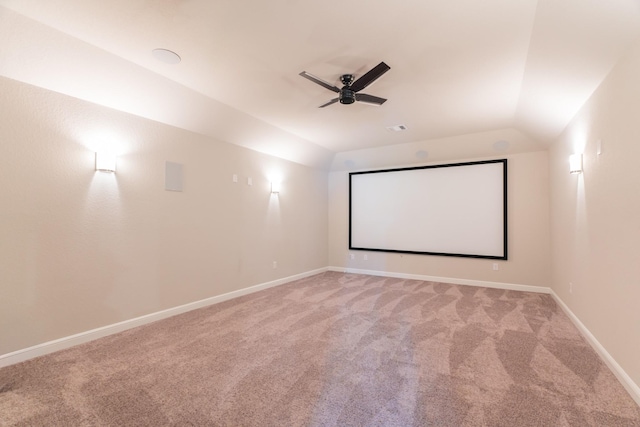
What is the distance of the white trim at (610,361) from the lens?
205cm

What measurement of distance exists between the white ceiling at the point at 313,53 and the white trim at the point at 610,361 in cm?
248

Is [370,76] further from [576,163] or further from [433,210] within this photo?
→ [433,210]

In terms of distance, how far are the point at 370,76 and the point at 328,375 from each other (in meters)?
2.75

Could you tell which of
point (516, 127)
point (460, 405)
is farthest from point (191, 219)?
point (516, 127)

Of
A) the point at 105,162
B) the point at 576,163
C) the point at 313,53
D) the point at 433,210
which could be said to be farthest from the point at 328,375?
the point at 433,210

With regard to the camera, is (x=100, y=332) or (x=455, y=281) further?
(x=455, y=281)

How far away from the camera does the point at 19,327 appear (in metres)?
2.59

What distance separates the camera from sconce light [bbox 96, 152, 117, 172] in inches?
122

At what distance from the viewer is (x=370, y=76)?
9.20 ft

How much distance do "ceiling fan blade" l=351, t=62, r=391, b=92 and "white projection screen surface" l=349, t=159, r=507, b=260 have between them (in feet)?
12.0

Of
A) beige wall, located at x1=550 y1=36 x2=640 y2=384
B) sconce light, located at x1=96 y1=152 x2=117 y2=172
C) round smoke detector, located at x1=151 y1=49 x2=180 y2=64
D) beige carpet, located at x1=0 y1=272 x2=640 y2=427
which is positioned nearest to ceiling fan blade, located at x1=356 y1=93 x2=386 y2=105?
round smoke detector, located at x1=151 y1=49 x2=180 y2=64

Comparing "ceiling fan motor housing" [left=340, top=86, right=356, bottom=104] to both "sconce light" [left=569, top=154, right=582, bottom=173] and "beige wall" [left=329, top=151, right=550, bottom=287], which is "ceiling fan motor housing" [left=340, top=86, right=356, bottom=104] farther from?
"beige wall" [left=329, top=151, right=550, bottom=287]

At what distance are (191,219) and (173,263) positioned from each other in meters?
0.65

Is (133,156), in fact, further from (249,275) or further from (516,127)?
(516,127)
